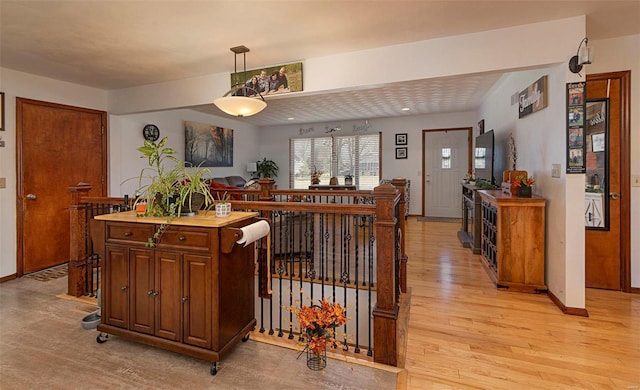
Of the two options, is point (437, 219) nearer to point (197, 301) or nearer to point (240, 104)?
point (240, 104)

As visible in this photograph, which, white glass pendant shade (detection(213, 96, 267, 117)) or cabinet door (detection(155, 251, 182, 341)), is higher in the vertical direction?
white glass pendant shade (detection(213, 96, 267, 117))

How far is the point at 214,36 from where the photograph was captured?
9.67 ft

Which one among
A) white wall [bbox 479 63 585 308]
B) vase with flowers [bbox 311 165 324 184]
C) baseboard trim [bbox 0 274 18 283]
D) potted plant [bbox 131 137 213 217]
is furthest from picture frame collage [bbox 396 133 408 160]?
baseboard trim [bbox 0 274 18 283]

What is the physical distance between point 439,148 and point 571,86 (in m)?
5.11

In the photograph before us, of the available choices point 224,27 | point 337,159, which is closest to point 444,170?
point 337,159

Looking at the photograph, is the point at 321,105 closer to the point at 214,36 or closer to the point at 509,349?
the point at 214,36

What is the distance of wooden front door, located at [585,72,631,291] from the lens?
3150 millimetres

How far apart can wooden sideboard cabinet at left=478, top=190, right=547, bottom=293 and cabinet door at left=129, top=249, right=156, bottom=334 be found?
10.5 feet

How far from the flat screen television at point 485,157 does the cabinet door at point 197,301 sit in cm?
476

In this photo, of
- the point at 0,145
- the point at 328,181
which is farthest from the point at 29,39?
the point at 328,181

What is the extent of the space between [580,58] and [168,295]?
3.59 m

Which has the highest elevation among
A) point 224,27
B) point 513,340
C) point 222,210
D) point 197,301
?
point 224,27

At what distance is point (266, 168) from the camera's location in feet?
29.2

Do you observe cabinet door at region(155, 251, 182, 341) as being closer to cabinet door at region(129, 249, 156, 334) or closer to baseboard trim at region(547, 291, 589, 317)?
cabinet door at region(129, 249, 156, 334)
